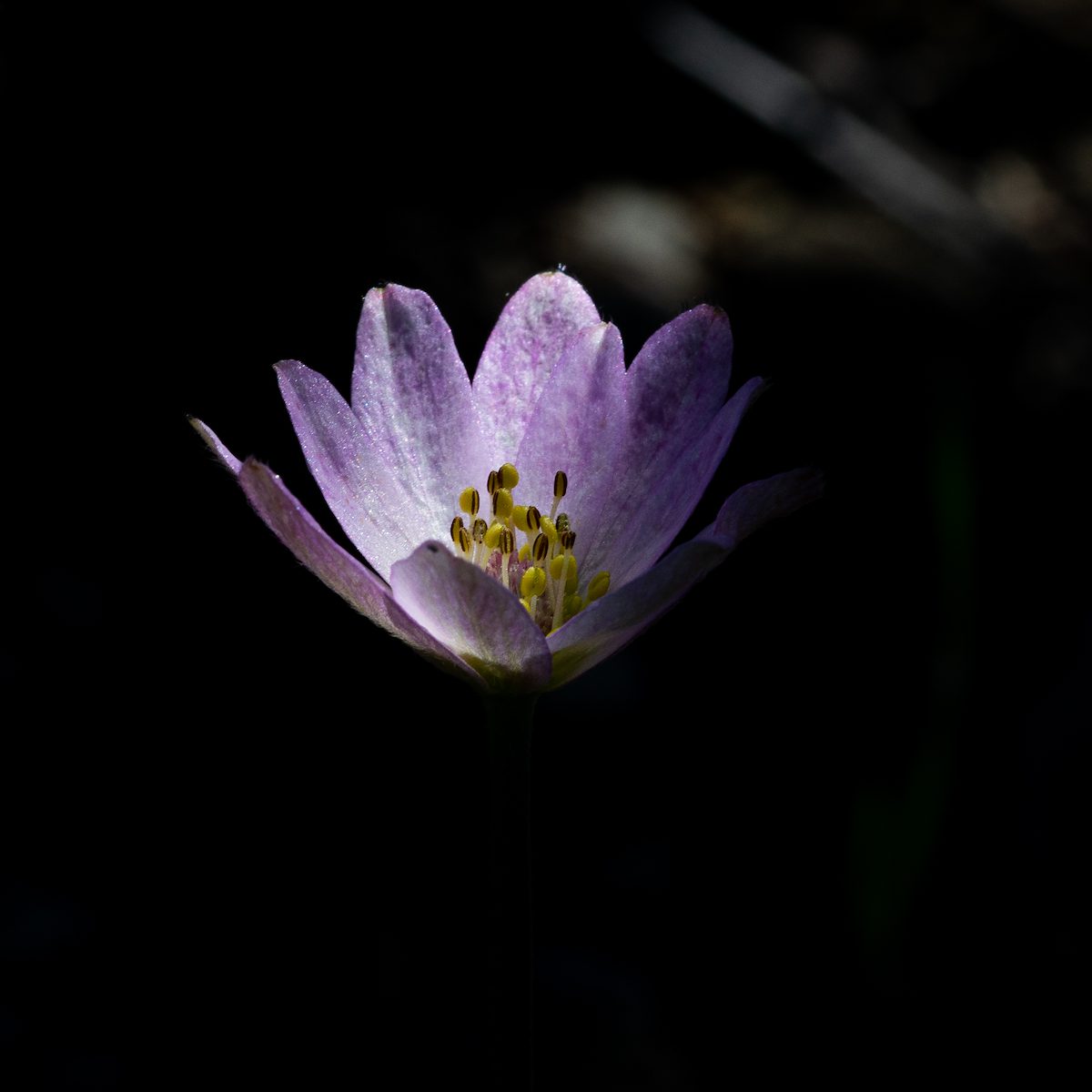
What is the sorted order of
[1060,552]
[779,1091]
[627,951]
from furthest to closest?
[1060,552], [627,951], [779,1091]

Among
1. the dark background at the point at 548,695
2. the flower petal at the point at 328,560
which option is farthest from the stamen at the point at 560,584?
the dark background at the point at 548,695

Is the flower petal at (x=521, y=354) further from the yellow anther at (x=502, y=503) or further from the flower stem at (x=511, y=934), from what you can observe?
the flower stem at (x=511, y=934)

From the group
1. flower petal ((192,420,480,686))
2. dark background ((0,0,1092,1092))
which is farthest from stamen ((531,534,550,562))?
dark background ((0,0,1092,1092))

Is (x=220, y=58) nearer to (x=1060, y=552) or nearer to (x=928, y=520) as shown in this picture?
(x=928, y=520)

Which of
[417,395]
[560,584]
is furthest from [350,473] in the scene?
[560,584]

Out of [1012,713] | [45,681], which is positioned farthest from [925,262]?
[45,681]

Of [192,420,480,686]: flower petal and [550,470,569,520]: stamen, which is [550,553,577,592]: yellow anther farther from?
[192,420,480,686]: flower petal

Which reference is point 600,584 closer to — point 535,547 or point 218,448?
point 535,547
